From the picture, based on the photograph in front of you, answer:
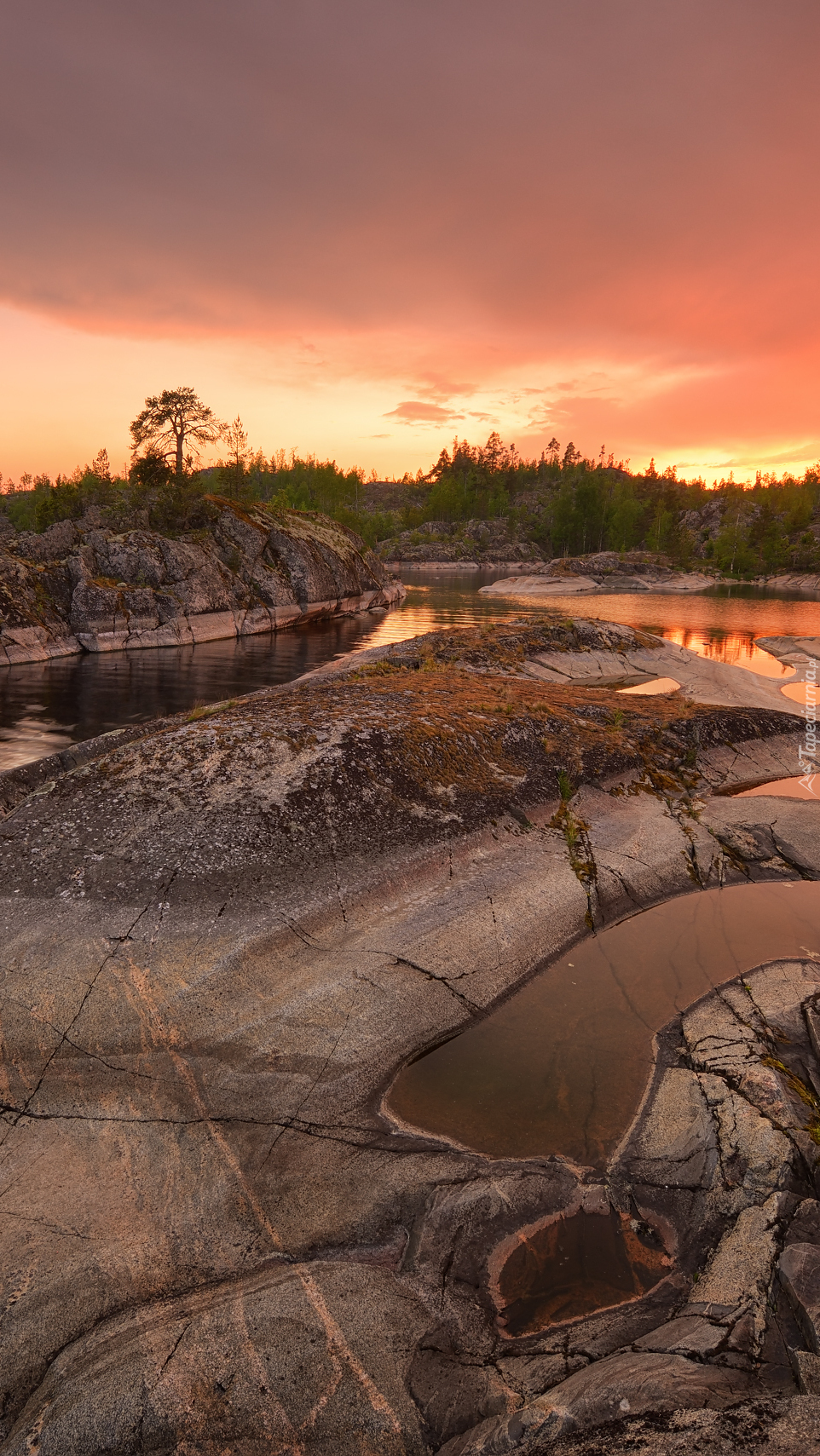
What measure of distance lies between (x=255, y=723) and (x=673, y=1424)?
13.5 meters

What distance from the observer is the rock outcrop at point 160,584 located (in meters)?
42.4

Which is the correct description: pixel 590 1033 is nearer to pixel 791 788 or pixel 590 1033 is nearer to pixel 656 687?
pixel 791 788

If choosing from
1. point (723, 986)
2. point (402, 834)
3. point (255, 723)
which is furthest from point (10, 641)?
point (723, 986)

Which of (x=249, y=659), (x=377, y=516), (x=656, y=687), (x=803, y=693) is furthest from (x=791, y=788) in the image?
(x=377, y=516)

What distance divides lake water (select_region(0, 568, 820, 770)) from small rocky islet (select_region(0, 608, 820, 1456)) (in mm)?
14527

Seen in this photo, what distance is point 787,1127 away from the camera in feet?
24.7

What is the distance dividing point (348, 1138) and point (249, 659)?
3886 centimetres

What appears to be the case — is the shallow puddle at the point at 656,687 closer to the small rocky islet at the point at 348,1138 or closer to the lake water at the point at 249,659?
the lake water at the point at 249,659

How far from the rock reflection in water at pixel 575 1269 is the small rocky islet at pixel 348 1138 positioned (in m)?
0.04

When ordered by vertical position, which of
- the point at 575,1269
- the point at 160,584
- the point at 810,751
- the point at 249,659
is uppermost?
the point at 160,584

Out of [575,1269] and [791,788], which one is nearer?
[575,1269]

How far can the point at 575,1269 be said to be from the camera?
642cm

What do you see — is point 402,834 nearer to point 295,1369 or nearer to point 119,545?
point 295,1369

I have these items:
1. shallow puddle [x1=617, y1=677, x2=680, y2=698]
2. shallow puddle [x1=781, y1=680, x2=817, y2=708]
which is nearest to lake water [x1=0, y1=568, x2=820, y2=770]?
shallow puddle [x1=781, y1=680, x2=817, y2=708]
